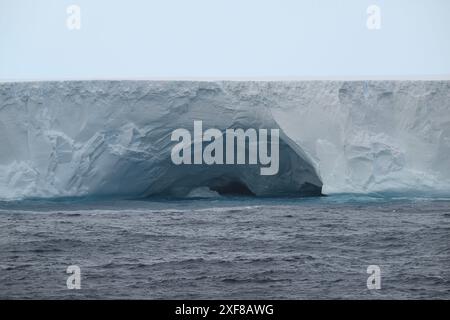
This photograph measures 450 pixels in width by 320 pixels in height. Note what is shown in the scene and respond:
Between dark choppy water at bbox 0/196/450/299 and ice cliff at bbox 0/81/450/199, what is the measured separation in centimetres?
35

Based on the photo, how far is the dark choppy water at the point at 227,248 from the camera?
5.20m

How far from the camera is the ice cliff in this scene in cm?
659

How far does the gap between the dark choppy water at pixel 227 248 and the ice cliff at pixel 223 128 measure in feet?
1.16

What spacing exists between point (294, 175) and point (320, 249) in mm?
1149

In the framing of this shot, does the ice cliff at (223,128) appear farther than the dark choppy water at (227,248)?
Yes

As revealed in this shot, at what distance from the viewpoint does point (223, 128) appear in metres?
6.69

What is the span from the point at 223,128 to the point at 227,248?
4.75 feet

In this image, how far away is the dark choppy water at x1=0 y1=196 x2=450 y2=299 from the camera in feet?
17.1

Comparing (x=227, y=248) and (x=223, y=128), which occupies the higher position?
(x=223, y=128)

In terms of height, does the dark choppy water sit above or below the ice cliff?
below

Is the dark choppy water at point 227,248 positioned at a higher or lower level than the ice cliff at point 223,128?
lower

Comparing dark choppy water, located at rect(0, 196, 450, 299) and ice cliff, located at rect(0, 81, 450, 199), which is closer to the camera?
dark choppy water, located at rect(0, 196, 450, 299)
